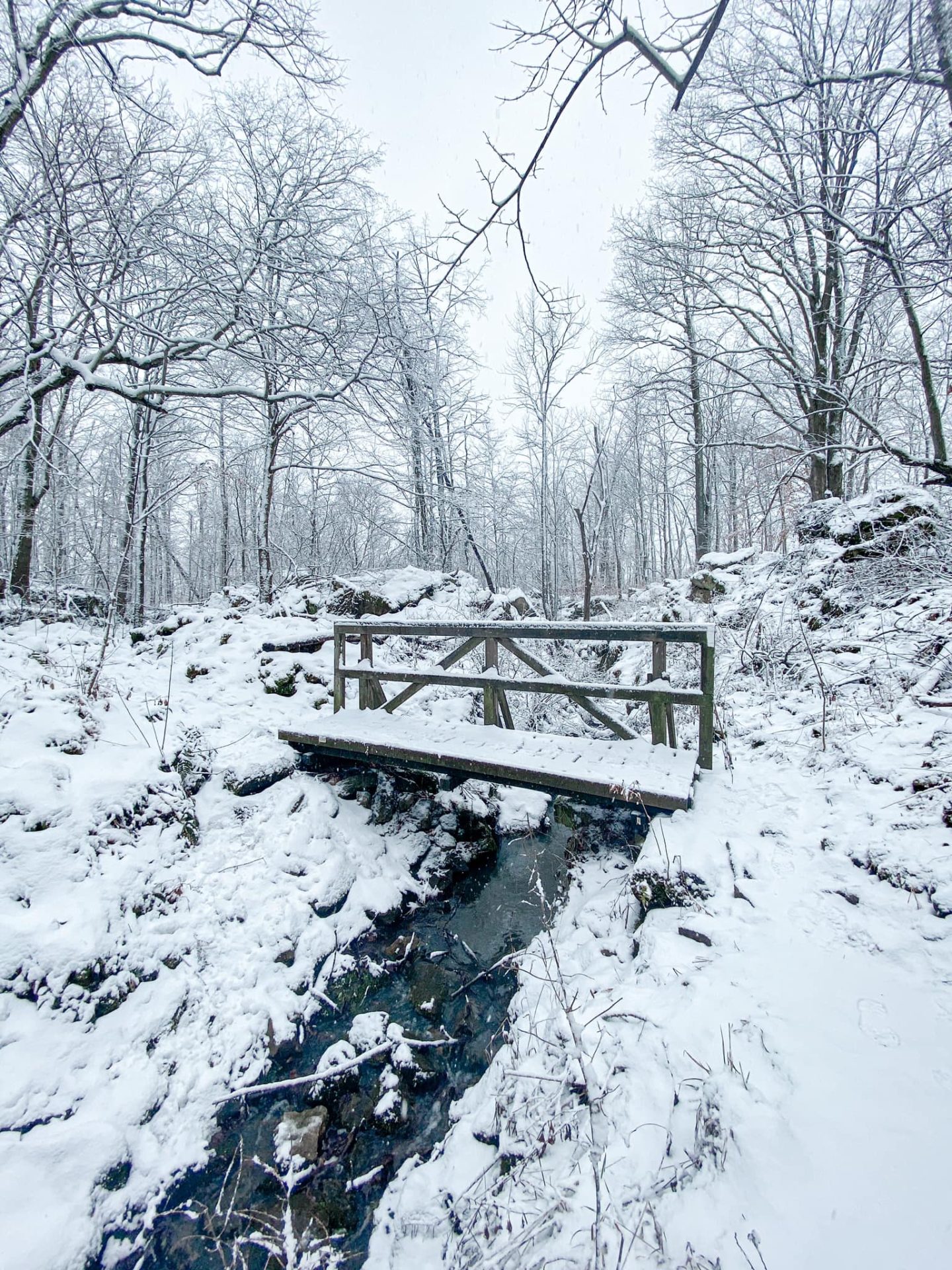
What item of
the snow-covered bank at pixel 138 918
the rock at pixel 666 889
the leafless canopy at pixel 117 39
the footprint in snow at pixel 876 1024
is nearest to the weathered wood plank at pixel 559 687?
the rock at pixel 666 889

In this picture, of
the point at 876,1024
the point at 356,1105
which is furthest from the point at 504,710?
the point at 876,1024

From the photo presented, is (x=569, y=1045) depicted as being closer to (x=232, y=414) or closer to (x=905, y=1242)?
(x=905, y=1242)

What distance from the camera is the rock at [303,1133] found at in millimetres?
2656

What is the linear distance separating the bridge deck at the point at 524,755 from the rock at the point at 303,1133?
2.32 m

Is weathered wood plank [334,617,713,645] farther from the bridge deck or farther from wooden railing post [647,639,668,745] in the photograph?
the bridge deck

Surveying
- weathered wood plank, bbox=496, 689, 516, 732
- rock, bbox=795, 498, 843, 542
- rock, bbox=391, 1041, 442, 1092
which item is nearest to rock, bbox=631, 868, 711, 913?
rock, bbox=391, 1041, 442, 1092

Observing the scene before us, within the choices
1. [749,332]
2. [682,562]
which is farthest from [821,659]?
[682,562]

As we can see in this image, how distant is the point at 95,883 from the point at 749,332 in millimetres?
13477

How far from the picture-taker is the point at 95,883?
3688mm

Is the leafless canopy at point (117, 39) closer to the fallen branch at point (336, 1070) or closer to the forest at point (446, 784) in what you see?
the forest at point (446, 784)

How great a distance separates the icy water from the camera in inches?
92.8

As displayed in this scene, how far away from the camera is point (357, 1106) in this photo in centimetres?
293

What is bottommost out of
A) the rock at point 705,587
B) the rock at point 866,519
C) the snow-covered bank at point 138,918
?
the snow-covered bank at point 138,918

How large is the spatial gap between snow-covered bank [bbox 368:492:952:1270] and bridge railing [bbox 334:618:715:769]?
0.67 m
